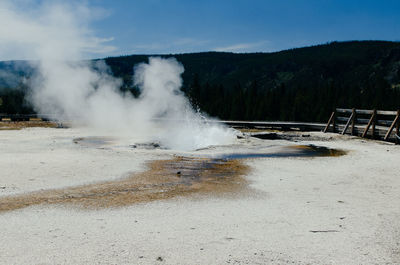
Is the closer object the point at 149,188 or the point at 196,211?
the point at 196,211

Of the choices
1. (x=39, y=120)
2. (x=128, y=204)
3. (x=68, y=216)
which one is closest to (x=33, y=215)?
(x=68, y=216)

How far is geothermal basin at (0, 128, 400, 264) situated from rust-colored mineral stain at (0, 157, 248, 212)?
28 mm

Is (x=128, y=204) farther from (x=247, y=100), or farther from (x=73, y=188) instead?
(x=247, y=100)

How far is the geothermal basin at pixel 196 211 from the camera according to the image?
5.45 meters

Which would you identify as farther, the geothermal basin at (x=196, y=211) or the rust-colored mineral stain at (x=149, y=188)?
the rust-colored mineral stain at (x=149, y=188)

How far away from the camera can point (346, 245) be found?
18.9 feet

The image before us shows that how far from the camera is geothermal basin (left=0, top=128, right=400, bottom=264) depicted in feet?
17.9

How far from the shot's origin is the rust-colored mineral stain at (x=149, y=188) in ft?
27.1

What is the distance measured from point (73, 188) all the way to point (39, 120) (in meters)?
42.0

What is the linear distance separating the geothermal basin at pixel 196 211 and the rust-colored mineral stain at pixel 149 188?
0.09 ft

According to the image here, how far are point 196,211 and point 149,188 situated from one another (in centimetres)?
248

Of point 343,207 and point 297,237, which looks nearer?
point 297,237

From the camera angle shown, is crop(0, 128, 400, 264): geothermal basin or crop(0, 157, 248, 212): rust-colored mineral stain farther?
crop(0, 157, 248, 212): rust-colored mineral stain

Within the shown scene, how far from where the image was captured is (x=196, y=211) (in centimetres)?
755
